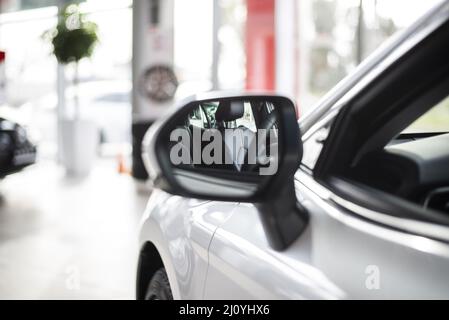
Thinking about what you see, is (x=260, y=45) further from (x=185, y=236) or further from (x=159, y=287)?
(x=185, y=236)

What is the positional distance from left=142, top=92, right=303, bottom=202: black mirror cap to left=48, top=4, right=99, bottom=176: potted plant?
6.71 metres

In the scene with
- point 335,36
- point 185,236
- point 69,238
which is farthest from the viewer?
point 335,36

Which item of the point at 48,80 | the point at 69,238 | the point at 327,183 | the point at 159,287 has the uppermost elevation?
the point at 48,80

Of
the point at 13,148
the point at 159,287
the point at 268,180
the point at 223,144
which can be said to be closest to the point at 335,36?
the point at 13,148

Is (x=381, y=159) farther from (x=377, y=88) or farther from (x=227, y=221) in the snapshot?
(x=227, y=221)

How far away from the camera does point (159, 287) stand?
1436 millimetres

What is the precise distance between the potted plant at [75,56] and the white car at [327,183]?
21.9 ft

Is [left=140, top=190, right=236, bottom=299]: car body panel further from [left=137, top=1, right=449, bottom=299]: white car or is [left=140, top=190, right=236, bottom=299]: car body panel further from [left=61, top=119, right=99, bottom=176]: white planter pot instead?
[left=61, top=119, right=99, bottom=176]: white planter pot

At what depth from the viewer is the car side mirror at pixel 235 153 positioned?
82 cm

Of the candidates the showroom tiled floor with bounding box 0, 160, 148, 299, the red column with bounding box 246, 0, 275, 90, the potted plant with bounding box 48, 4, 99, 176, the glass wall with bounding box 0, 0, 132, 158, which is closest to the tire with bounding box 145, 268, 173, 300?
the showroom tiled floor with bounding box 0, 160, 148, 299

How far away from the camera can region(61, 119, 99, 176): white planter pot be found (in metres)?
7.82

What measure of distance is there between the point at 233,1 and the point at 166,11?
111cm

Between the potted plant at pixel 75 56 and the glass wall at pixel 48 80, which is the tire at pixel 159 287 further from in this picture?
the glass wall at pixel 48 80

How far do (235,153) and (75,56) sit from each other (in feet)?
22.3
